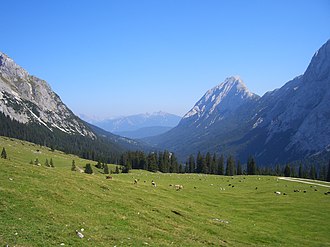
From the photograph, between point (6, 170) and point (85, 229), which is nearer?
point (85, 229)

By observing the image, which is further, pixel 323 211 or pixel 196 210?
pixel 323 211

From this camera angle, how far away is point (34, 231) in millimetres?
21266

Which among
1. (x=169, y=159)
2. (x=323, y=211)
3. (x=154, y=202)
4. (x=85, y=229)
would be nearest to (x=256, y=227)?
(x=154, y=202)

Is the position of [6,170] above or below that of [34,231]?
Answer: above

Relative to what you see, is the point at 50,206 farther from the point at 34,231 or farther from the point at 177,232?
the point at 177,232

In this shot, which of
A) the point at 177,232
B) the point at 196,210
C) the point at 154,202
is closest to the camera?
the point at 177,232

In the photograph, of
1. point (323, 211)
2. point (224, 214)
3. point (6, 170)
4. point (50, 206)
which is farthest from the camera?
point (323, 211)

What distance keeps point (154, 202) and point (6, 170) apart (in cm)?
1791

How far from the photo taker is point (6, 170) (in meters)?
33.2

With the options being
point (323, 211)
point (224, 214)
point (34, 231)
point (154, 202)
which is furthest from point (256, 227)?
point (34, 231)

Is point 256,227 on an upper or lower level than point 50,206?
lower

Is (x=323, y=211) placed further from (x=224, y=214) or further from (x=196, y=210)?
(x=196, y=210)

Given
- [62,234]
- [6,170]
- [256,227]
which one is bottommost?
[256,227]

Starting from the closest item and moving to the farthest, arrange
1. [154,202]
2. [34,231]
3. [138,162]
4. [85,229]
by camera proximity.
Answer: [34,231] < [85,229] < [154,202] < [138,162]
